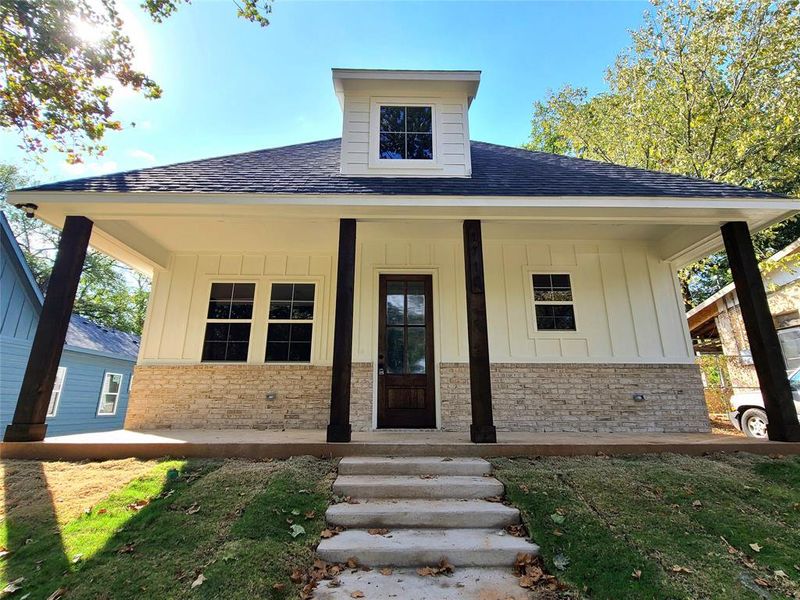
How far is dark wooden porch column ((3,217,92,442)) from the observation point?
4320 mm

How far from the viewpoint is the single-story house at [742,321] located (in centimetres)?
948

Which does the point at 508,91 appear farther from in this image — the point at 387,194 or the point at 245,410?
the point at 245,410

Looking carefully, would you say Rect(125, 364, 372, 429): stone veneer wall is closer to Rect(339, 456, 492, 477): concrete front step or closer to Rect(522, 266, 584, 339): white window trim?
Rect(339, 456, 492, 477): concrete front step

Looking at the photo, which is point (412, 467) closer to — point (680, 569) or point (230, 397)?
point (680, 569)

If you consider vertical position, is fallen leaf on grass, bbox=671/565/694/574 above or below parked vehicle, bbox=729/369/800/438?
below

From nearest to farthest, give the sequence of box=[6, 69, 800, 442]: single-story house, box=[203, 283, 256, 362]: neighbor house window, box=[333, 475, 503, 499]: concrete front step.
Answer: box=[333, 475, 503, 499]: concrete front step
box=[6, 69, 800, 442]: single-story house
box=[203, 283, 256, 362]: neighbor house window

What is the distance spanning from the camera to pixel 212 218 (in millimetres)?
5402

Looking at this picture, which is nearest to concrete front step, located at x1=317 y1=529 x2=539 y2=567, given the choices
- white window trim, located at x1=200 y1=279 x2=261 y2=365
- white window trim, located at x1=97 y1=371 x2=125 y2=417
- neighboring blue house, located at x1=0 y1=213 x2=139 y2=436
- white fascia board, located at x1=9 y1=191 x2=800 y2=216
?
white fascia board, located at x1=9 y1=191 x2=800 y2=216

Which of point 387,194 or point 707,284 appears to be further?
point 707,284

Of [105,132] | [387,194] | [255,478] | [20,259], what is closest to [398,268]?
[387,194]

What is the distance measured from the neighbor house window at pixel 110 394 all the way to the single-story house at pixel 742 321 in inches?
650

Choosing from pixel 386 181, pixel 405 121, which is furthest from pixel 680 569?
pixel 405 121

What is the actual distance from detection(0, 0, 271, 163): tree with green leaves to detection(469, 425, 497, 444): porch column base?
839 centimetres

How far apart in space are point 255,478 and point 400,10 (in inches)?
347
